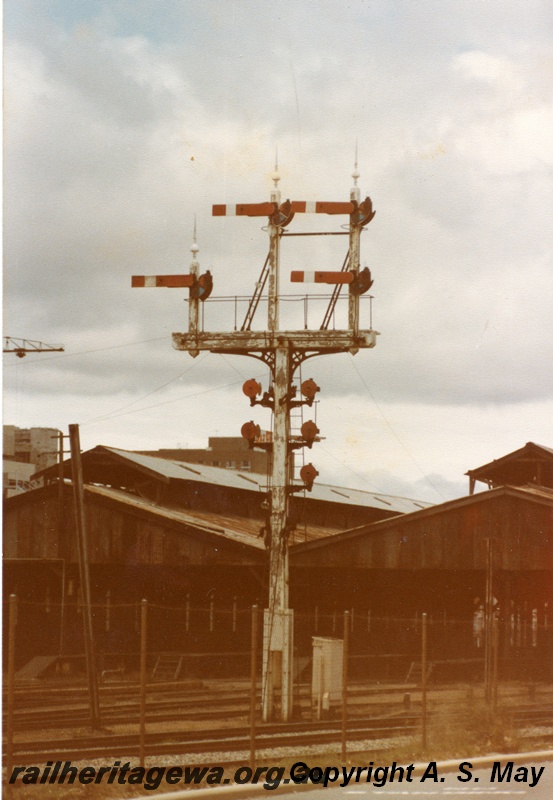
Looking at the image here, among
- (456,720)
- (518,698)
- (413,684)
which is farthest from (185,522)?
(456,720)

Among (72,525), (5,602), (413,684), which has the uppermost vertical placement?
(72,525)

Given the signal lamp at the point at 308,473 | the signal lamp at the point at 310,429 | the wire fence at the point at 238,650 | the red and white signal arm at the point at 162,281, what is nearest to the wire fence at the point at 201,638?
the wire fence at the point at 238,650

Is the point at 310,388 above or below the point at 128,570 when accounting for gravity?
above

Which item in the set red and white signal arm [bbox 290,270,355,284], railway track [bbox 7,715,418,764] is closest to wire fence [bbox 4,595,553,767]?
railway track [bbox 7,715,418,764]

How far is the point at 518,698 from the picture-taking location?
94.3 ft

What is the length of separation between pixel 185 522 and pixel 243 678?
5571 millimetres

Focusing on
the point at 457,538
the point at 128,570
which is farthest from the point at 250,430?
the point at 128,570

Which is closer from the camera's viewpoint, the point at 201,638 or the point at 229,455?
the point at 201,638

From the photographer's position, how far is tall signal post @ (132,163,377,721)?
2475cm

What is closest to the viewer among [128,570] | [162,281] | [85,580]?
[85,580]

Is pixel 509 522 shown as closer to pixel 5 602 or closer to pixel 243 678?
pixel 243 678

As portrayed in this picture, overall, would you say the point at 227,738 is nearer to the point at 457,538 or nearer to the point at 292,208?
the point at 457,538

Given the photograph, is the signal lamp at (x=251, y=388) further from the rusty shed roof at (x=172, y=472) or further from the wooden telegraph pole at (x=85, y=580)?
the rusty shed roof at (x=172, y=472)

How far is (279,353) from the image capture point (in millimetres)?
25594
